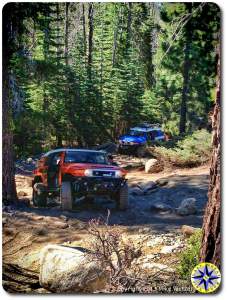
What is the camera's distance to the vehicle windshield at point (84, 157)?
6832 millimetres

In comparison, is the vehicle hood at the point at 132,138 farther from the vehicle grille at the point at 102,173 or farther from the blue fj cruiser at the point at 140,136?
the vehicle grille at the point at 102,173

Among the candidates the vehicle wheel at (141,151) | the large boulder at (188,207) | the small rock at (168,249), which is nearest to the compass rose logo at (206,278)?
the small rock at (168,249)

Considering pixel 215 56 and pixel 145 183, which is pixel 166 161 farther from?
pixel 215 56

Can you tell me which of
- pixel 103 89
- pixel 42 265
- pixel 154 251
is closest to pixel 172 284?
pixel 154 251

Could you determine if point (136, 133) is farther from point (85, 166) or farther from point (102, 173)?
point (85, 166)

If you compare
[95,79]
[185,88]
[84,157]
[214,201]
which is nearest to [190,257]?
[214,201]

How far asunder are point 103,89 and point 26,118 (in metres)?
1.20

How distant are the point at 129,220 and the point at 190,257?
4.00 feet

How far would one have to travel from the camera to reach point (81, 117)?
701 centimetres

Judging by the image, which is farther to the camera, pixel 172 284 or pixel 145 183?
pixel 145 183

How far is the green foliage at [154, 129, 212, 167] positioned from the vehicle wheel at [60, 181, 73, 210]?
1.36 metres

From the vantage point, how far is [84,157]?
22.5 feet

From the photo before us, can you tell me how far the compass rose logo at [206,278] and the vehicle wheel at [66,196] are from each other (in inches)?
78.8

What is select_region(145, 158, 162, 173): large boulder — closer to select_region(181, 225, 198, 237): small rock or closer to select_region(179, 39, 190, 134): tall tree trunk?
select_region(179, 39, 190, 134): tall tree trunk
